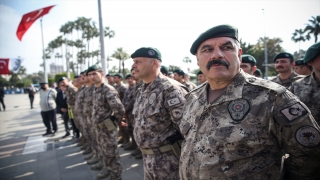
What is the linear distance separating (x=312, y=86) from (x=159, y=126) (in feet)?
6.92

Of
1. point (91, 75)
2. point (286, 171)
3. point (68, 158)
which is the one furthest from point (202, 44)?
point (68, 158)

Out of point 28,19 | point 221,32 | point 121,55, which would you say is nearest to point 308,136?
point 221,32

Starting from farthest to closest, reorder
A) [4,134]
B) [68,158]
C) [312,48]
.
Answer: [4,134] < [68,158] < [312,48]

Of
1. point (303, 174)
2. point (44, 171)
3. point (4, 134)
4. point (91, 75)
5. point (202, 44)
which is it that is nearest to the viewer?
point (303, 174)

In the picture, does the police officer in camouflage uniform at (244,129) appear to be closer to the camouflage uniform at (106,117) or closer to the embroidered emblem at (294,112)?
the embroidered emblem at (294,112)

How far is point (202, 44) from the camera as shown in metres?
1.59

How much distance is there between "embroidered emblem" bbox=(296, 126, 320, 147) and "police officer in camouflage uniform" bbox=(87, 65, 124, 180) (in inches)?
118

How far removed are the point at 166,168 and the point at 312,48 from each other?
2191 mm

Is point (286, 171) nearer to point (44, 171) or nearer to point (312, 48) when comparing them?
point (312, 48)

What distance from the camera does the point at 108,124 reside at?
142 inches

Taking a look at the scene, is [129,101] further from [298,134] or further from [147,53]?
[298,134]

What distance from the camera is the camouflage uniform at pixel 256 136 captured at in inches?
46.0

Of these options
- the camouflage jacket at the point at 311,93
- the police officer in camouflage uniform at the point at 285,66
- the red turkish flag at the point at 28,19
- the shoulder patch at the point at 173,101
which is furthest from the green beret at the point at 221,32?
the red turkish flag at the point at 28,19

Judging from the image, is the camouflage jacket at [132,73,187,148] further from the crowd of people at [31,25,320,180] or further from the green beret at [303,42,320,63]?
the green beret at [303,42,320,63]
